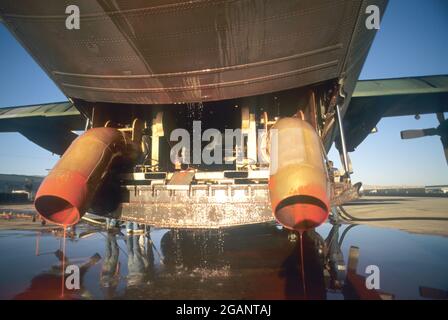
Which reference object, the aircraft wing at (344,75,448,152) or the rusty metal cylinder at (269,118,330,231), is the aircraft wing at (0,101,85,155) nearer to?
the rusty metal cylinder at (269,118,330,231)

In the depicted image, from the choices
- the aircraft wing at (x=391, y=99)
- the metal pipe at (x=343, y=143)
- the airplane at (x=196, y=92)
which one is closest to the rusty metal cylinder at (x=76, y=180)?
the airplane at (x=196, y=92)

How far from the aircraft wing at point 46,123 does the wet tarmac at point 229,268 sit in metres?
4.56

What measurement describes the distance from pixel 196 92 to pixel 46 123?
8998mm

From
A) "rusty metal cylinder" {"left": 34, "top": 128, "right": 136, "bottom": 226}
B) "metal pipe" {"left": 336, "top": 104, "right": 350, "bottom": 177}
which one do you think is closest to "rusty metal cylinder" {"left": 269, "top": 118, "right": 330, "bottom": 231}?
"metal pipe" {"left": 336, "top": 104, "right": 350, "bottom": 177}

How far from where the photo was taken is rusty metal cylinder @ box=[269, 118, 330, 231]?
2.92 meters

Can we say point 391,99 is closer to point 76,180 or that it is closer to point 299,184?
point 299,184

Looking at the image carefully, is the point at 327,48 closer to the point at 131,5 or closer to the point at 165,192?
the point at 131,5

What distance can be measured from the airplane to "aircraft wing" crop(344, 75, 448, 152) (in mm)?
4625

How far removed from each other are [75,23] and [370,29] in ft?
13.6

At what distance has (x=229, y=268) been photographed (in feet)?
15.2

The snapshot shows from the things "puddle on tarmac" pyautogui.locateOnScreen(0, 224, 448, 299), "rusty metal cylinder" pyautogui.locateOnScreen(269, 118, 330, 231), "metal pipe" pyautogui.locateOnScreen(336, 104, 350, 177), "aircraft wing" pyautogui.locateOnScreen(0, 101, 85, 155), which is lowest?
"puddle on tarmac" pyautogui.locateOnScreen(0, 224, 448, 299)

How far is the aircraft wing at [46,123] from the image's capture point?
9.57 metres

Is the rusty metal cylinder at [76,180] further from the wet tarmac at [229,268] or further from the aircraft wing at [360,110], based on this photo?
the aircraft wing at [360,110]

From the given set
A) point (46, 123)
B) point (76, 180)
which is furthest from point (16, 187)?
point (76, 180)
